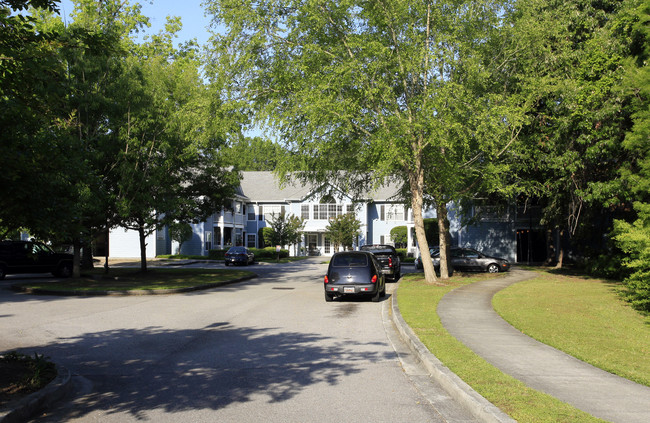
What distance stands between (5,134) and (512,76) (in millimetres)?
19373

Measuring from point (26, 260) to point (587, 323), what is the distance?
965 inches

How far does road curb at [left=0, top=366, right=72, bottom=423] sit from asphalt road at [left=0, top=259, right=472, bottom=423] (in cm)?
14

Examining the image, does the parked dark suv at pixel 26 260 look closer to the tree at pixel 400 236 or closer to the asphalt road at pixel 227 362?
the asphalt road at pixel 227 362

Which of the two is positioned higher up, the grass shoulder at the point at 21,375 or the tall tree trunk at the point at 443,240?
the tall tree trunk at the point at 443,240

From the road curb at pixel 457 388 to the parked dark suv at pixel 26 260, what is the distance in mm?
21624

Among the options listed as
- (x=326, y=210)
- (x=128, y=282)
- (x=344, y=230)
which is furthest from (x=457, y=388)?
(x=326, y=210)

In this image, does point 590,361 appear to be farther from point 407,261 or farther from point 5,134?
point 407,261

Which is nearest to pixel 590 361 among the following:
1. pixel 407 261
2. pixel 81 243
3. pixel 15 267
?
pixel 81 243

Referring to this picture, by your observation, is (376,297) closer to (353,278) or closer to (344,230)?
(353,278)

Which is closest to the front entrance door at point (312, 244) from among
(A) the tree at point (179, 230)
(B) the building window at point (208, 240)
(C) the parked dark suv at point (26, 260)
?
(B) the building window at point (208, 240)

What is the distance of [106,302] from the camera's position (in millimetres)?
16062

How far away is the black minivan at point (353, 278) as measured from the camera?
639 inches

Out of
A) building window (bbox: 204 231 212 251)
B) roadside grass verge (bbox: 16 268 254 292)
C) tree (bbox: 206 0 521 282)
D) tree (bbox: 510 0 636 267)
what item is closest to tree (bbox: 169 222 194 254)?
roadside grass verge (bbox: 16 268 254 292)

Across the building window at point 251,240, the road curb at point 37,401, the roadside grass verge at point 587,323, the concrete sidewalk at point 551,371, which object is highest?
the building window at point 251,240
